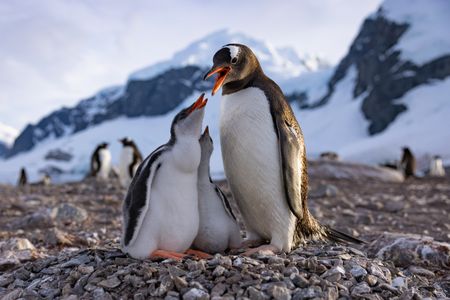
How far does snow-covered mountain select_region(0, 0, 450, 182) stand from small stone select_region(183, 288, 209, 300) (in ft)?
138

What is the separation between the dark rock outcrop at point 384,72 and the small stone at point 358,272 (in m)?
60.9

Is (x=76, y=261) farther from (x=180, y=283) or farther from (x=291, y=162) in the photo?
(x=291, y=162)

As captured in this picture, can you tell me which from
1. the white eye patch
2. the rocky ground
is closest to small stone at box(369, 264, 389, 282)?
the rocky ground

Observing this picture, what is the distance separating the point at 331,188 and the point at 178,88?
417 feet

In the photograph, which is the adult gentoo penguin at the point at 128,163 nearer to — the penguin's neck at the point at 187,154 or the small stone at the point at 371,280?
the penguin's neck at the point at 187,154

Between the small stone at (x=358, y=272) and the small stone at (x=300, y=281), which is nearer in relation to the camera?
the small stone at (x=300, y=281)

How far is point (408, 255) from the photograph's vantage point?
388 centimetres

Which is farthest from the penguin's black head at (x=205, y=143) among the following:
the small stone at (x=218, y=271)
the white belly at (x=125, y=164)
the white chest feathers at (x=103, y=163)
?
the white chest feathers at (x=103, y=163)

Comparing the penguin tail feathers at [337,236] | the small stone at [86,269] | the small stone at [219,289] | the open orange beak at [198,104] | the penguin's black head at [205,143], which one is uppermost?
the open orange beak at [198,104]

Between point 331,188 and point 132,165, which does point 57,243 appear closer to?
point 331,188

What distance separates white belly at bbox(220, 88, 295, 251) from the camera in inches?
132

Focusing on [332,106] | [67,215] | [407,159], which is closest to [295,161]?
[67,215]

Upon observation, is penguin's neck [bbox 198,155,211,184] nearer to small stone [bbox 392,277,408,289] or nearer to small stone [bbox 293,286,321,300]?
small stone [bbox 293,286,321,300]

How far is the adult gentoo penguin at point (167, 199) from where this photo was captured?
3.02 m
